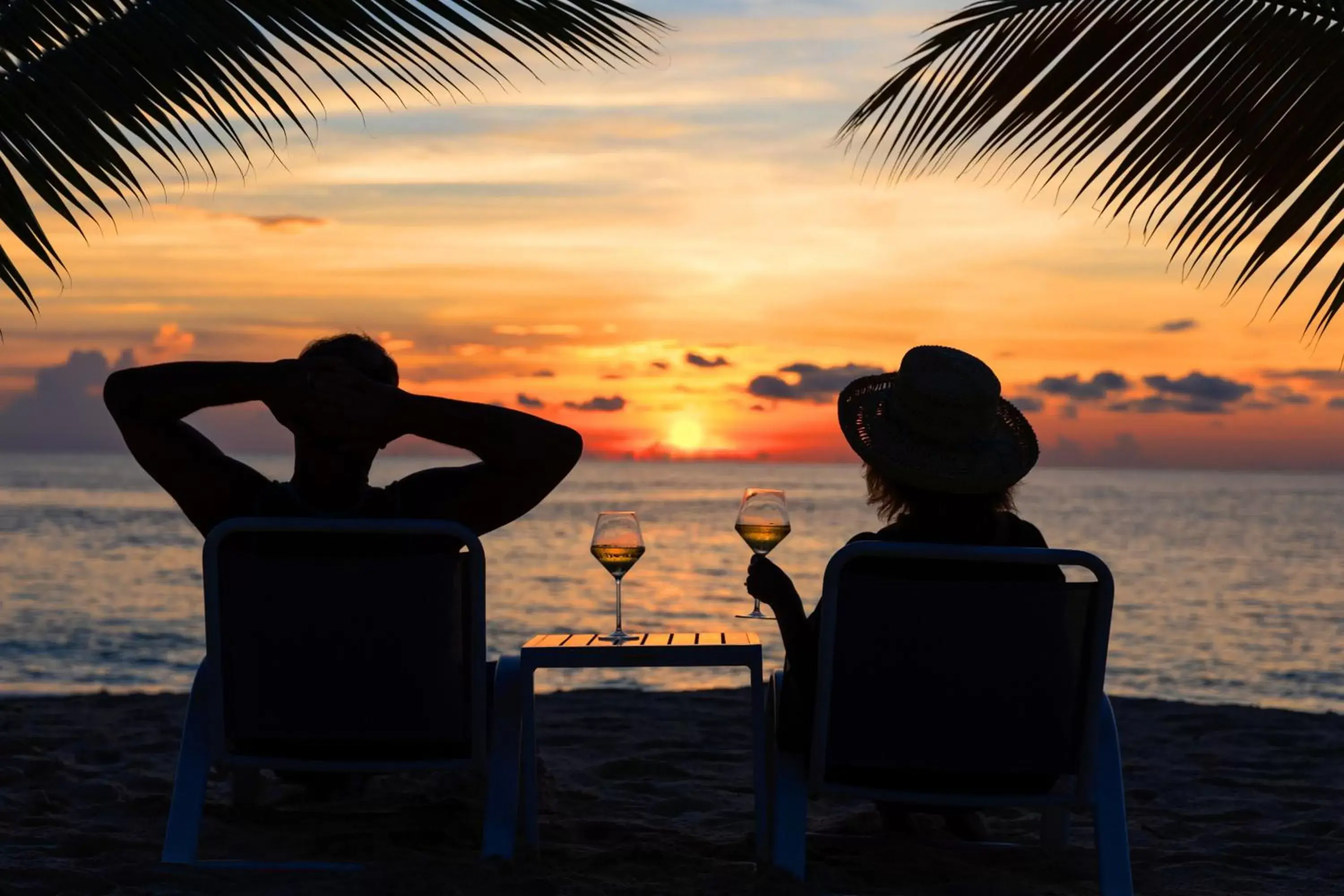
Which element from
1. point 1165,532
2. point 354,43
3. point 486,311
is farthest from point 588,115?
point 1165,532

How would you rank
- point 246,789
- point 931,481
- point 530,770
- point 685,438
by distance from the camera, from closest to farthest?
point 931,481 < point 530,770 < point 246,789 < point 685,438

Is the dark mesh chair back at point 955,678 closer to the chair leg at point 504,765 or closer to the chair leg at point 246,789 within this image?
the chair leg at point 504,765

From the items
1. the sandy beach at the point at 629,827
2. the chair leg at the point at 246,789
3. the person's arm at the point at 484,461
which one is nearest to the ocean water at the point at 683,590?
the sandy beach at the point at 629,827

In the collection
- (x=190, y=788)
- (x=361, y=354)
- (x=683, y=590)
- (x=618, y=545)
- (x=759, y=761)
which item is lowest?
(x=683, y=590)

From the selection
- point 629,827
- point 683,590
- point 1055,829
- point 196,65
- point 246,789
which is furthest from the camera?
point 683,590

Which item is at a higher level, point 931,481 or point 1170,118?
point 1170,118

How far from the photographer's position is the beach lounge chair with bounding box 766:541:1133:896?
305 centimetres

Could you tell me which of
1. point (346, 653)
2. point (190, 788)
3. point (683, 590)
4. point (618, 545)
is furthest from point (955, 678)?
point (683, 590)

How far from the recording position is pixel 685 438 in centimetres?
3312

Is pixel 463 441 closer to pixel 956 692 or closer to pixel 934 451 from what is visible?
pixel 934 451

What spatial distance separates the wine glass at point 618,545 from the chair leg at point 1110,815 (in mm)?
1202

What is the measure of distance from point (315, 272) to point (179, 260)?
1845 millimetres

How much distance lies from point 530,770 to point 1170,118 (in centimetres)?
235

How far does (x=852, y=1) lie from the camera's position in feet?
18.5
